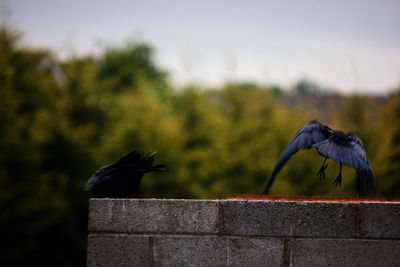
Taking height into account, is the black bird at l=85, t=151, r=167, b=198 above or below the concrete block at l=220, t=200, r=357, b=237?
above

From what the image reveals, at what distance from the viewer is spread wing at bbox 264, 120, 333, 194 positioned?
5246 millimetres

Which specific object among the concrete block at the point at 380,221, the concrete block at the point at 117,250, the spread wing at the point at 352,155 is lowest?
the concrete block at the point at 117,250

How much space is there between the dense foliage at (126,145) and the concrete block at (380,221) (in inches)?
442

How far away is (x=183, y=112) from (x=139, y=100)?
2225 millimetres

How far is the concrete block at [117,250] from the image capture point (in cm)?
493

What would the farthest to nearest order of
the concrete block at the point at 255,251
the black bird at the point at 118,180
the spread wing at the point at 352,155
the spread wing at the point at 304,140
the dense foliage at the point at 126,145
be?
the dense foliage at the point at 126,145 < the black bird at the point at 118,180 < the spread wing at the point at 304,140 < the spread wing at the point at 352,155 < the concrete block at the point at 255,251

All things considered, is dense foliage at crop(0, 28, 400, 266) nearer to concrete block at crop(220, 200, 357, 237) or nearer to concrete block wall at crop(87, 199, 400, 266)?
concrete block wall at crop(87, 199, 400, 266)

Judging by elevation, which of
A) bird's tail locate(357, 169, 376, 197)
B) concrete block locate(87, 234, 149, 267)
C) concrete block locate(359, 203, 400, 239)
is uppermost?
bird's tail locate(357, 169, 376, 197)

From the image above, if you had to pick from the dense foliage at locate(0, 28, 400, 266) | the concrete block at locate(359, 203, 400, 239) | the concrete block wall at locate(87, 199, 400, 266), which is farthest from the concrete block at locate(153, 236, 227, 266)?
the dense foliage at locate(0, 28, 400, 266)

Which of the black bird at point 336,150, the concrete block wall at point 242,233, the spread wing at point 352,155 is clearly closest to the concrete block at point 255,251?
the concrete block wall at point 242,233

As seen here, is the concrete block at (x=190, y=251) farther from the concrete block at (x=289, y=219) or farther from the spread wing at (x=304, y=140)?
the spread wing at (x=304, y=140)

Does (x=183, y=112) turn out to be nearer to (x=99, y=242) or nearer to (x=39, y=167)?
(x=39, y=167)

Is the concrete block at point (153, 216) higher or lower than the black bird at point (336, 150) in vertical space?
lower

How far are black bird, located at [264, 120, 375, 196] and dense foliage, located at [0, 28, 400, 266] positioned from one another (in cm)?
1049
